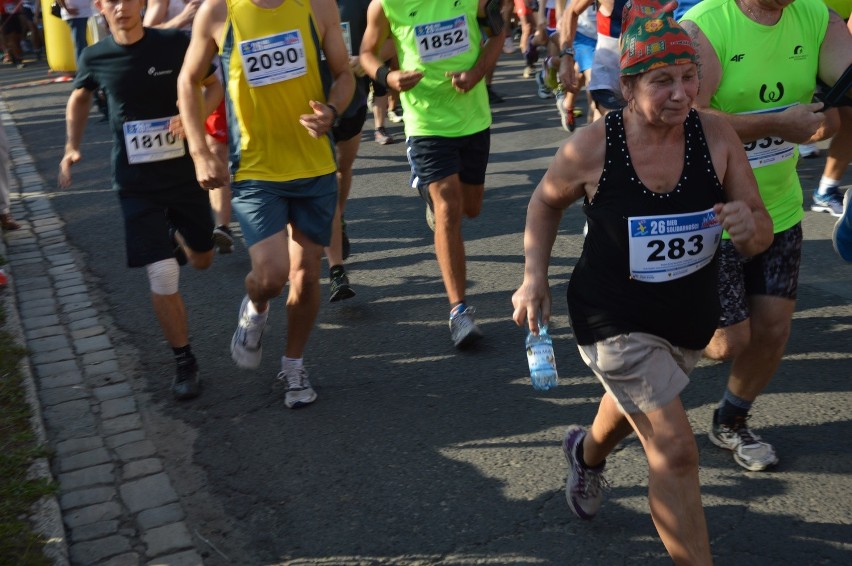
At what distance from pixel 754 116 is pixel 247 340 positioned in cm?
256

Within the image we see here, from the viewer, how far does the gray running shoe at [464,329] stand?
5.61 meters

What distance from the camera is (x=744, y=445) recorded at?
13.9 ft

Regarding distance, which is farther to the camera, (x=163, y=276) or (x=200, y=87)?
(x=163, y=276)

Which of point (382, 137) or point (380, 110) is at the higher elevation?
point (380, 110)

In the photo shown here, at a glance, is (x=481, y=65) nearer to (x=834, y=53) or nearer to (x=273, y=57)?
(x=273, y=57)

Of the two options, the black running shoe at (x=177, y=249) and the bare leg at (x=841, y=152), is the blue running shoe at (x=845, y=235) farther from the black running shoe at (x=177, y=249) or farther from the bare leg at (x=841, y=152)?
the bare leg at (x=841, y=152)

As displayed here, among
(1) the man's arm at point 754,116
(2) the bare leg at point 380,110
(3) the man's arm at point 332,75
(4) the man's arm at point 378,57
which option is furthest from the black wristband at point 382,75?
(2) the bare leg at point 380,110

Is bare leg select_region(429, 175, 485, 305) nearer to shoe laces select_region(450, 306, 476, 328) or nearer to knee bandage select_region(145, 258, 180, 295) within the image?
shoe laces select_region(450, 306, 476, 328)

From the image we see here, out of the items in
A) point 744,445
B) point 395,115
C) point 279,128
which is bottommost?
point 395,115

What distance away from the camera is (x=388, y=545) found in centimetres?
382

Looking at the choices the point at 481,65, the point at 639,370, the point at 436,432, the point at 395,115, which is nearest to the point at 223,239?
the point at 481,65

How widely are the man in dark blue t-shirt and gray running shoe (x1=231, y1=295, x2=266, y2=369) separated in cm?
27

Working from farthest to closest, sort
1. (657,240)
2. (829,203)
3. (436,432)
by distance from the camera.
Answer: (829,203) < (436,432) < (657,240)

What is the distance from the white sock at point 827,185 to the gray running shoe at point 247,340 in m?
4.32
